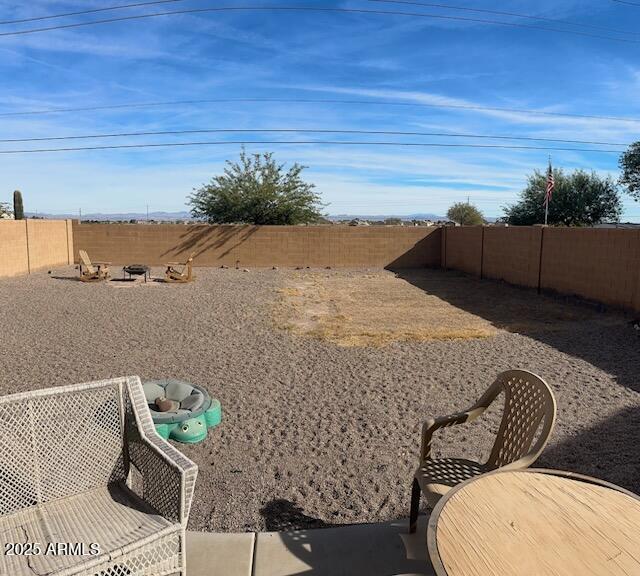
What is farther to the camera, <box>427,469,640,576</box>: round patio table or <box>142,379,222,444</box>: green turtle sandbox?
<box>142,379,222,444</box>: green turtle sandbox

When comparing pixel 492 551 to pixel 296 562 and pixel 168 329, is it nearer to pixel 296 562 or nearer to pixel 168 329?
pixel 296 562

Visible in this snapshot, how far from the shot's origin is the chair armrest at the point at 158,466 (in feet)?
7.95

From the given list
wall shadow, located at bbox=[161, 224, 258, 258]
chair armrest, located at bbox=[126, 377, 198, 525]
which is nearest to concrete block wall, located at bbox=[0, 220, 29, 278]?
wall shadow, located at bbox=[161, 224, 258, 258]

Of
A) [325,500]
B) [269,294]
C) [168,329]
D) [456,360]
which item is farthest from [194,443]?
[269,294]

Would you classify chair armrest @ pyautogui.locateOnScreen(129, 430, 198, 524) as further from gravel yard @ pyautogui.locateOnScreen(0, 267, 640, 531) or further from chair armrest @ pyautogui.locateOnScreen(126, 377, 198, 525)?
gravel yard @ pyautogui.locateOnScreen(0, 267, 640, 531)

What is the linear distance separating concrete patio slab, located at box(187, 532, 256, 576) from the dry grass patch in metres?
5.48

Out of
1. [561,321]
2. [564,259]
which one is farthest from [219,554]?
[564,259]

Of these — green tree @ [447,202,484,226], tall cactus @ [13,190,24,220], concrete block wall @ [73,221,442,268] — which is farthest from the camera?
green tree @ [447,202,484,226]

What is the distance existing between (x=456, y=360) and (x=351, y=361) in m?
1.47

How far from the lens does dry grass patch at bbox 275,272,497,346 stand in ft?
30.0

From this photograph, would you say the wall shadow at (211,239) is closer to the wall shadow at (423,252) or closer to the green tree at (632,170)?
the wall shadow at (423,252)

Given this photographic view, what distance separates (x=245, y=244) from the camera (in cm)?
2241

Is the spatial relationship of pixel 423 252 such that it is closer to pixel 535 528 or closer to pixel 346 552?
pixel 346 552

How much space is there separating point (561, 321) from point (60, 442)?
380 inches
